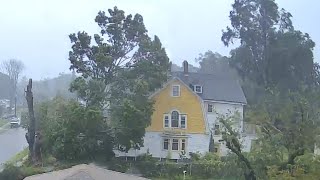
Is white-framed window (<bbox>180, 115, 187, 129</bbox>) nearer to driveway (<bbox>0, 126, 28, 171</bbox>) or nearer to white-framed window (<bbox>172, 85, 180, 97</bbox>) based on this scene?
white-framed window (<bbox>172, 85, 180, 97</bbox>)

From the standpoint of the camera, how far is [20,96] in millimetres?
164625

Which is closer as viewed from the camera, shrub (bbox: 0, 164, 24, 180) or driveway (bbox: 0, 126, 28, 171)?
shrub (bbox: 0, 164, 24, 180)

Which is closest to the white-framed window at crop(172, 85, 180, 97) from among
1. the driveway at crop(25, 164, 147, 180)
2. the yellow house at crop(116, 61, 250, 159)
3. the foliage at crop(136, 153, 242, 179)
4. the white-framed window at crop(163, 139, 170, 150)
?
the yellow house at crop(116, 61, 250, 159)

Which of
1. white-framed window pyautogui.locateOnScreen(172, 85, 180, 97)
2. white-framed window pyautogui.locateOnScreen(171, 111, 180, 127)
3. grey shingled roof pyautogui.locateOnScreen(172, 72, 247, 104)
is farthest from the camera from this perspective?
grey shingled roof pyautogui.locateOnScreen(172, 72, 247, 104)

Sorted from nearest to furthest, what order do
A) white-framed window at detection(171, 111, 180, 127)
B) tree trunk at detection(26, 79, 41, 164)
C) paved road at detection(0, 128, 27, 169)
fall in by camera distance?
tree trunk at detection(26, 79, 41, 164) < white-framed window at detection(171, 111, 180, 127) < paved road at detection(0, 128, 27, 169)

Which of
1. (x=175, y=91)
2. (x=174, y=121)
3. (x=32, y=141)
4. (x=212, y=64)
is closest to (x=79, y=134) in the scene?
(x=32, y=141)

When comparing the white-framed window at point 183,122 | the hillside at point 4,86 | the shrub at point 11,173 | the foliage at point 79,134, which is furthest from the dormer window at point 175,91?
the hillside at point 4,86

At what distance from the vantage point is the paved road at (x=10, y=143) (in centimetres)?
5541

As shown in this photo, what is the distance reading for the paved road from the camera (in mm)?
55406

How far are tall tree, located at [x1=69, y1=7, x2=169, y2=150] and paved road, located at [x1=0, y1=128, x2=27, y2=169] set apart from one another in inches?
485

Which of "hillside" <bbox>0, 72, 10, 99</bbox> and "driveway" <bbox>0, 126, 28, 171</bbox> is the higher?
"hillside" <bbox>0, 72, 10, 99</bbox>

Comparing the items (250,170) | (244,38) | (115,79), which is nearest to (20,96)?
(244,38)

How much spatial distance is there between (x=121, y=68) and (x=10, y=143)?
26.2 m

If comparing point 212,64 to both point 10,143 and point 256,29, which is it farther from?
point 10,143
